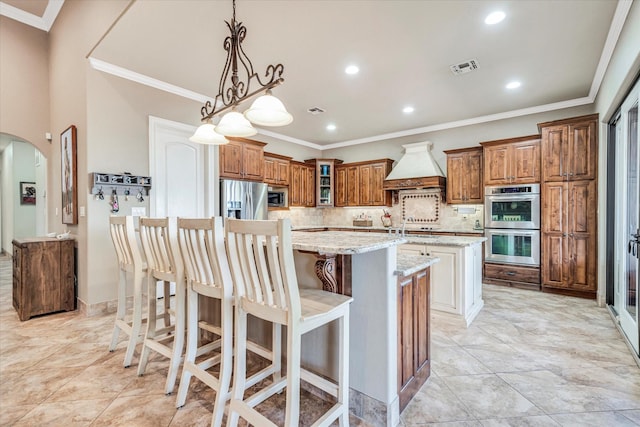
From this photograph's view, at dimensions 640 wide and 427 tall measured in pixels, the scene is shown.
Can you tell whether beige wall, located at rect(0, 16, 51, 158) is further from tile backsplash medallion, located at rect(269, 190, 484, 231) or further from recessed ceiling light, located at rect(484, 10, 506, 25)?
recessed ceiling light, located at rect(484, 10, 506, 25)

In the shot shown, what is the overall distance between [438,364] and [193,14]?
3.59 metres

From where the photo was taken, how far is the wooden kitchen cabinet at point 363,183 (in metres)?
6.45

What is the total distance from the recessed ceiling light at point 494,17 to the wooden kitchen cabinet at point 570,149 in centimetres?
246

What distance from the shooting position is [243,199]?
4.92 m

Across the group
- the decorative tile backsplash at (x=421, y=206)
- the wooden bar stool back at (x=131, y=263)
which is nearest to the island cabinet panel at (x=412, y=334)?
the wooden bar stool back at (x=131, y=263)

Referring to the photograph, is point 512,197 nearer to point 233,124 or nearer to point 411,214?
point 411,214

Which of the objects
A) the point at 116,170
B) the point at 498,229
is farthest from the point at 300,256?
the point at 498,229

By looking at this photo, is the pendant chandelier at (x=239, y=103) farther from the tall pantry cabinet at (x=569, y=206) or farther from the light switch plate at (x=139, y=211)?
the tall pantry cabinet at (x=569, y=206)

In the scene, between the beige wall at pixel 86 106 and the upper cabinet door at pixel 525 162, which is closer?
the beige wall at pixel 86 106

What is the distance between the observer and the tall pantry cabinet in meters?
4.05

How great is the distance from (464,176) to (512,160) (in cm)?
83

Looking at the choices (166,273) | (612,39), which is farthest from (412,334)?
(612,39)

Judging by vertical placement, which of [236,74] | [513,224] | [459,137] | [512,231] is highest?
[459,137]

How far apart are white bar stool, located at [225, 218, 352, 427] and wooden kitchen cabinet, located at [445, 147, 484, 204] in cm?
458
